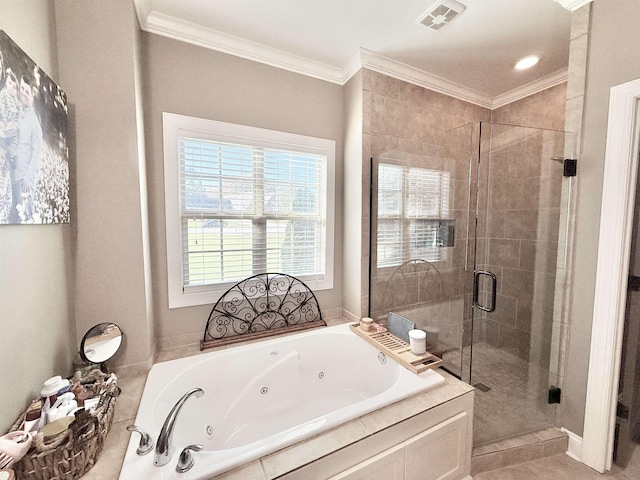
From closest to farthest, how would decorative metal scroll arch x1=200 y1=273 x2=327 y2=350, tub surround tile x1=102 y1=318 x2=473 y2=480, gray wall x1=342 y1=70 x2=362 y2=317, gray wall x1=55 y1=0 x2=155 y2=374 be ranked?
tub surround tile x1=102 y1=318 x2=473 y2=480, gray wall x1=55 y1=0 x2=155 y2=374, decorative metal scroll arch x1=200 y1=273 x2=327 y2=350, gray wall x1=342 y1=70 x2=362 y2=317

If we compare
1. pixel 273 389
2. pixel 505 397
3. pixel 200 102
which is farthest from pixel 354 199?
pixel 505 397

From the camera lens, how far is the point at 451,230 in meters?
2.21

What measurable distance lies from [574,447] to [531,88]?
9.56 feet

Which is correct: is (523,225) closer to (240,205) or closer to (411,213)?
(411,213)

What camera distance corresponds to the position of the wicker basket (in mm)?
870

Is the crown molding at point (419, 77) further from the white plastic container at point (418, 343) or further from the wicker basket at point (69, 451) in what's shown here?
the wicker basket at point (69, 451)

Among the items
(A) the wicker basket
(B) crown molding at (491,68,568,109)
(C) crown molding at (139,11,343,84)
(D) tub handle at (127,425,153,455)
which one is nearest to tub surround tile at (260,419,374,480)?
(D) tub handle at (127,425,153,455)

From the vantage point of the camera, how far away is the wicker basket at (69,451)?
87cm

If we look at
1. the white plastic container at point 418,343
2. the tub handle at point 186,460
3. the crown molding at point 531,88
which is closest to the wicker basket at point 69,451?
the tub handle at point 186,460

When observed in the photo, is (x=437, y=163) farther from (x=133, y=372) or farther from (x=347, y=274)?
(x=133, y=372)

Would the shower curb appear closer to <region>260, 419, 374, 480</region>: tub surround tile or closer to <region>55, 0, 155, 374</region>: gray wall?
<region>260, 419, 374, 480</region>: tub surround tile

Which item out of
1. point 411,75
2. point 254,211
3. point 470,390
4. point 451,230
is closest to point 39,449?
point 254,211

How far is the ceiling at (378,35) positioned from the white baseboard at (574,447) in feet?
8.75

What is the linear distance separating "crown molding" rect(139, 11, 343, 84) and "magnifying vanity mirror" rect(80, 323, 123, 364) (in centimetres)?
192
